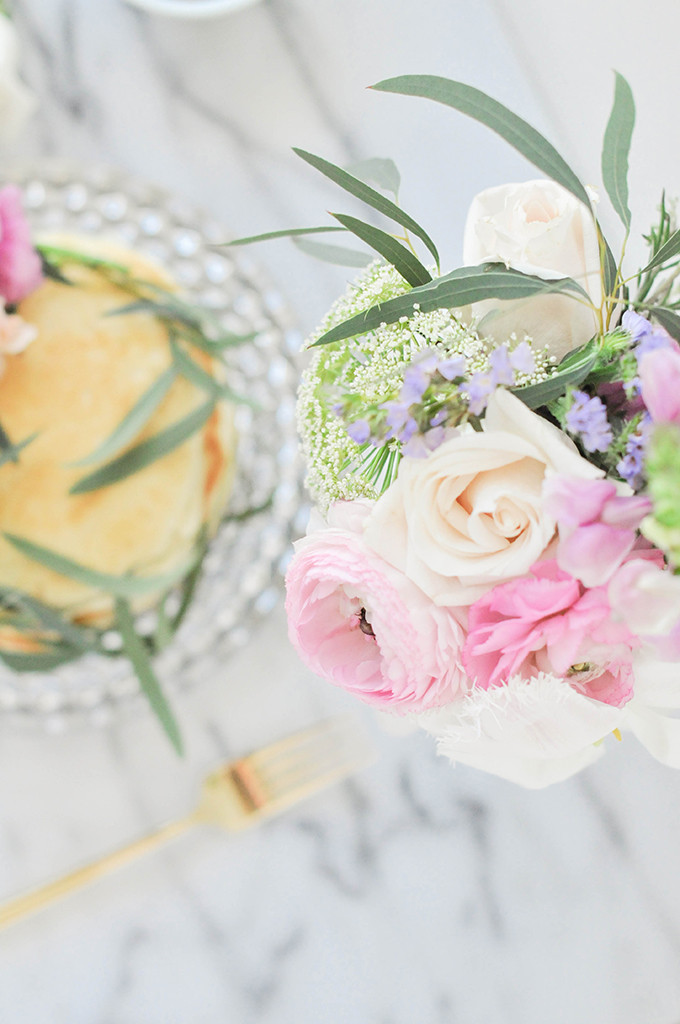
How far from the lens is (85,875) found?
0.65 metres

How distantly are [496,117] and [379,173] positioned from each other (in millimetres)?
88

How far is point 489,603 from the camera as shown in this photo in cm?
29

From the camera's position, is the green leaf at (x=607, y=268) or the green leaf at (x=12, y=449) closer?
the green leaf at (x=607, y=268)

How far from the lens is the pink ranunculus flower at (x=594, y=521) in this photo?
0.81ft

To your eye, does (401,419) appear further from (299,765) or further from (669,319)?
(299,765)

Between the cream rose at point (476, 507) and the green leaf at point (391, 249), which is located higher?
the green leaf at point (391, 249)

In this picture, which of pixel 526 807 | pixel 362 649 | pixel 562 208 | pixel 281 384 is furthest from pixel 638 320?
pixel 526 807

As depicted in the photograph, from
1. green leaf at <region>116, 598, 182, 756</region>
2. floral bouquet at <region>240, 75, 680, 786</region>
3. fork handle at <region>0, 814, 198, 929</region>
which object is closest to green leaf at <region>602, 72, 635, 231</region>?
floral bouquet at <region>240, 75, 680, 786</region>

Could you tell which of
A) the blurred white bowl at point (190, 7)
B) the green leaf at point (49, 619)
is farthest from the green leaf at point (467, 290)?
the blurred white bowl at point (190, 7)

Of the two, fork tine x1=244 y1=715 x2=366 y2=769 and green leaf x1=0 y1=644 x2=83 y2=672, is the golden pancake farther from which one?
fork tine x1=244 y1=715 x2=366 y2=769

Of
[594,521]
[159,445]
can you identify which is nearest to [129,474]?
[159,445]

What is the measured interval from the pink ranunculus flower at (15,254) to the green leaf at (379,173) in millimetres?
230

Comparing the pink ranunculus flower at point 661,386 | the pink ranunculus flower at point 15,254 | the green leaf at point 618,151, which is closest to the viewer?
the pink ranunculus flower at point 661,386

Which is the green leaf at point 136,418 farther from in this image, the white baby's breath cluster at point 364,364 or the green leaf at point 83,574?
the white baby's breath cluster at point 364,364
